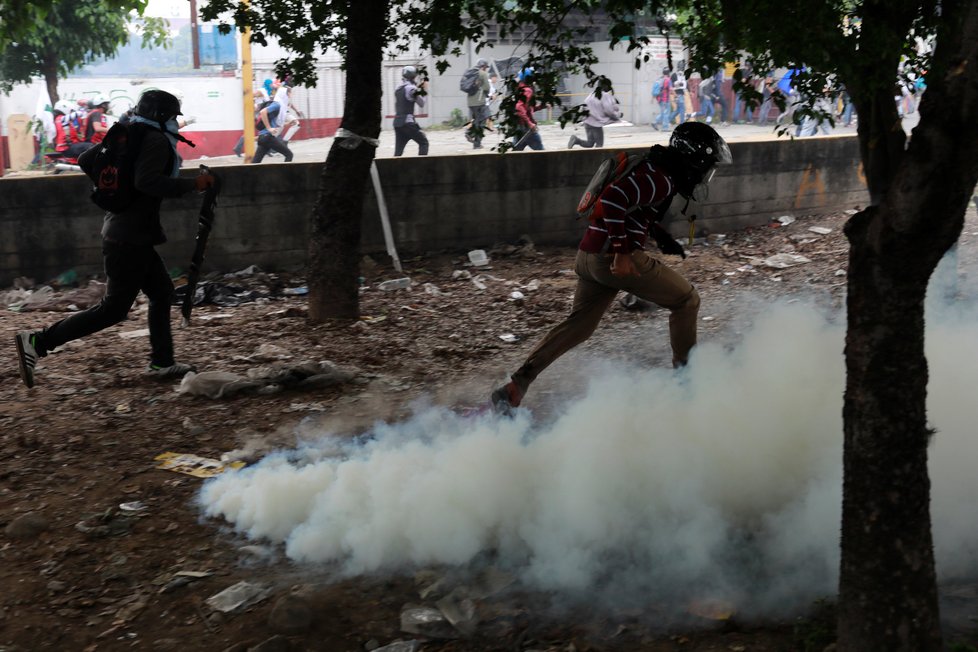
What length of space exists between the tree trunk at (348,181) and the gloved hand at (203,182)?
1.45 metres

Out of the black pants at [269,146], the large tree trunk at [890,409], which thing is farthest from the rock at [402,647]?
the black pants at [269,146]

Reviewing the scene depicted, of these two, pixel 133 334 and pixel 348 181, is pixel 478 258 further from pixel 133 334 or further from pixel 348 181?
pixel 133 334

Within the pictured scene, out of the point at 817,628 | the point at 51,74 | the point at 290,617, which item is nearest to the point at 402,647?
the point at 290,617

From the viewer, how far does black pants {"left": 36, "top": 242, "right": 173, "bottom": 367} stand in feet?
17.9

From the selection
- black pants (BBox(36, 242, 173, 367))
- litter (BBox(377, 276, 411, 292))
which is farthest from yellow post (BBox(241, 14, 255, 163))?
black pants (BBox(36, 242, 173, 367))

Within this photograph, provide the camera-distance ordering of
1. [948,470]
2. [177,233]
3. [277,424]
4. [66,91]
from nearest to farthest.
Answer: [948,470] < [277,424] < [177,233] < [66,91]

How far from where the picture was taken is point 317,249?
274 inches

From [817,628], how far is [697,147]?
7.38 ft

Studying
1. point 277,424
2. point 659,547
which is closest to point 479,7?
point 277,424

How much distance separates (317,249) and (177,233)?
7.28 ft

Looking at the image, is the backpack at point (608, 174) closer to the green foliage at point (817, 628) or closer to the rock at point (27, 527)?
the green foliage at point (817, 628)

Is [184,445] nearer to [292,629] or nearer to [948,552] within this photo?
[292,629]

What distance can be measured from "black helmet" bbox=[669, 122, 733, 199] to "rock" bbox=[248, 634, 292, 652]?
2.71m

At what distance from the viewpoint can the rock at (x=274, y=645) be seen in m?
3.07
